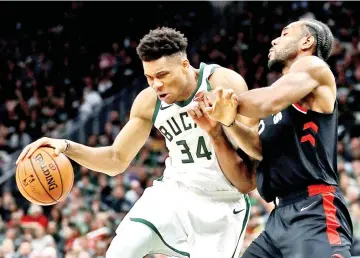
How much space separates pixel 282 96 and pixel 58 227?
7170mm

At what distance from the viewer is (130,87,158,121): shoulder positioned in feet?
15.2

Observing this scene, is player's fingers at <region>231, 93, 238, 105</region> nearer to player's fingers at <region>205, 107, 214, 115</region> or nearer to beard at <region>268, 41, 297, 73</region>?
player's fingers at <region>205, 107, 214, 115</region>

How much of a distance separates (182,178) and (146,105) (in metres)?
0.55

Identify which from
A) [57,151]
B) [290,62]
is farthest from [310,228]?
[57,151]

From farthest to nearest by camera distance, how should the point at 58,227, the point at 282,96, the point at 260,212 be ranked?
the point at 58,227 → the point at 260,212 → the point at 282,96

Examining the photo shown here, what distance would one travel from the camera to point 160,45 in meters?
4.29

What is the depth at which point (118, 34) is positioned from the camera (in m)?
16.5

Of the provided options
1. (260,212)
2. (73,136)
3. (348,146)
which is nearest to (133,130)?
(260,212)

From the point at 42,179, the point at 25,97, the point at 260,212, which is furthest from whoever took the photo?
the point at 25,97

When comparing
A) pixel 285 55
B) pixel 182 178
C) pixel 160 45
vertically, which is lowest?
pixel 182 178

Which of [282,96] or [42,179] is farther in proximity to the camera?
[42,179]

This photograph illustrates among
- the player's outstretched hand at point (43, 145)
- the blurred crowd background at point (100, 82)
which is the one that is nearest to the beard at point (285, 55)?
the player's outstretched hand at point (43, 145)

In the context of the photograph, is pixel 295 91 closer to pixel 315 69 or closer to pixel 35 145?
pixel 315 69

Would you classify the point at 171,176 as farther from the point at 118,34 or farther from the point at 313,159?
the point at 118,34
